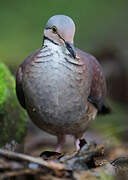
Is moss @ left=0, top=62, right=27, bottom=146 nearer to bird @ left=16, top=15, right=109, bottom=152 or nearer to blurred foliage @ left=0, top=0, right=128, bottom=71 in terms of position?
bird @ left=16, top=15, right=109, bottom=152

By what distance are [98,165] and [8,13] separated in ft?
41.7

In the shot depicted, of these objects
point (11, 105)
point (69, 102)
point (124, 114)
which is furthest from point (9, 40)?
point (69, 102)

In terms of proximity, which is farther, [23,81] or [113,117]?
[113,117]

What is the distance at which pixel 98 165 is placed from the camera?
145 inches

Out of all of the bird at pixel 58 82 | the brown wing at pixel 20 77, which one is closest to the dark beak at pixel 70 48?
the bird at pixel 58 82

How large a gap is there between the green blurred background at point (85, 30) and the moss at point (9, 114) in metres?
5.47

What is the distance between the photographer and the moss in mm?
5707

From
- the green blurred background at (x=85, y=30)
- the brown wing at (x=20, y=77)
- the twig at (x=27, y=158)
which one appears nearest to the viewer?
the twig at (x=27, y=158)

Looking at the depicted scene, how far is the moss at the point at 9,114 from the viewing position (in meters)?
5.71

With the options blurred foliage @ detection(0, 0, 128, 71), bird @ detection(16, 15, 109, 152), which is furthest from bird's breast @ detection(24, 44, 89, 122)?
blurred foliage @ detection(0, 0, 128, 71)

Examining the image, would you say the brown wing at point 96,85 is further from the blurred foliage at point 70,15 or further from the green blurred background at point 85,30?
the blurred foliage at point 70,15

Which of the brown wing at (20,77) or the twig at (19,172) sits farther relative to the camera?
the brown wing at (20,77)

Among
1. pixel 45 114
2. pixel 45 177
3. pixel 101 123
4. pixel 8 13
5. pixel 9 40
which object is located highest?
pixel 8 13

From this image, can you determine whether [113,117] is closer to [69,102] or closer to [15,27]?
[69,102]
